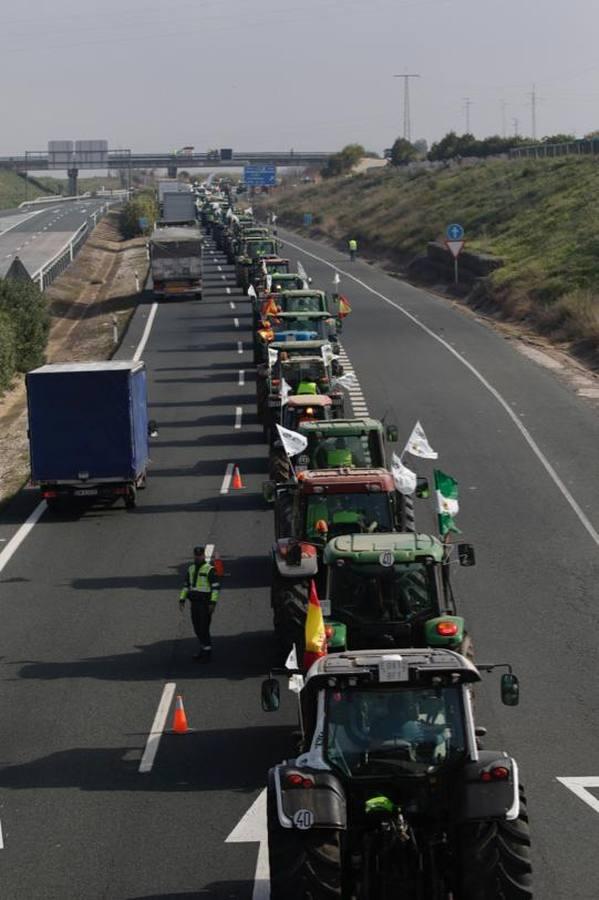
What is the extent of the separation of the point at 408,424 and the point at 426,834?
1055 inches

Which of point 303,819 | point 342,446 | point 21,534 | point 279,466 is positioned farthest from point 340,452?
point 303,819

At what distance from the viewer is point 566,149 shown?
354 ft

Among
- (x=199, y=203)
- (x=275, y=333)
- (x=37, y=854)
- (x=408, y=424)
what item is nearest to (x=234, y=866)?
(x=37, y=854)

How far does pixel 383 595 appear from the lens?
626 inches

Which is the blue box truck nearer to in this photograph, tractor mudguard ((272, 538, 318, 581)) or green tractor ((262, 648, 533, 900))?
tractor mudguard ((272, 538, 318, 581))

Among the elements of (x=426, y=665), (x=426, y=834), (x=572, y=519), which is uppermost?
(x=426, y=665)

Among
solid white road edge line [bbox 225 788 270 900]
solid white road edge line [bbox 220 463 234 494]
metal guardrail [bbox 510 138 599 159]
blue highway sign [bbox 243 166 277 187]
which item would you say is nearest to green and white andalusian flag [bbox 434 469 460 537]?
solid white road edge line [bbox 225 788 270 900]

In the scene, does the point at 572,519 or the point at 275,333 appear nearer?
the point at 572,519

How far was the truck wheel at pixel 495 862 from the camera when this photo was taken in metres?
10.6

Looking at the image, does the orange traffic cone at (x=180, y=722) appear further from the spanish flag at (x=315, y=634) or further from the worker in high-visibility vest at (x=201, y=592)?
the spanish flag at (x=315, y=634)

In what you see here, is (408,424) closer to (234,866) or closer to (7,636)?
(7,636)

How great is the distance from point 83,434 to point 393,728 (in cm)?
1931

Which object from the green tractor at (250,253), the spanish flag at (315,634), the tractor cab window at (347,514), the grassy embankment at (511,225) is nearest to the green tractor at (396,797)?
the spanish flag at (315,634)

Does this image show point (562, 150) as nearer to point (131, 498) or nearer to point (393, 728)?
point (131, 498)
